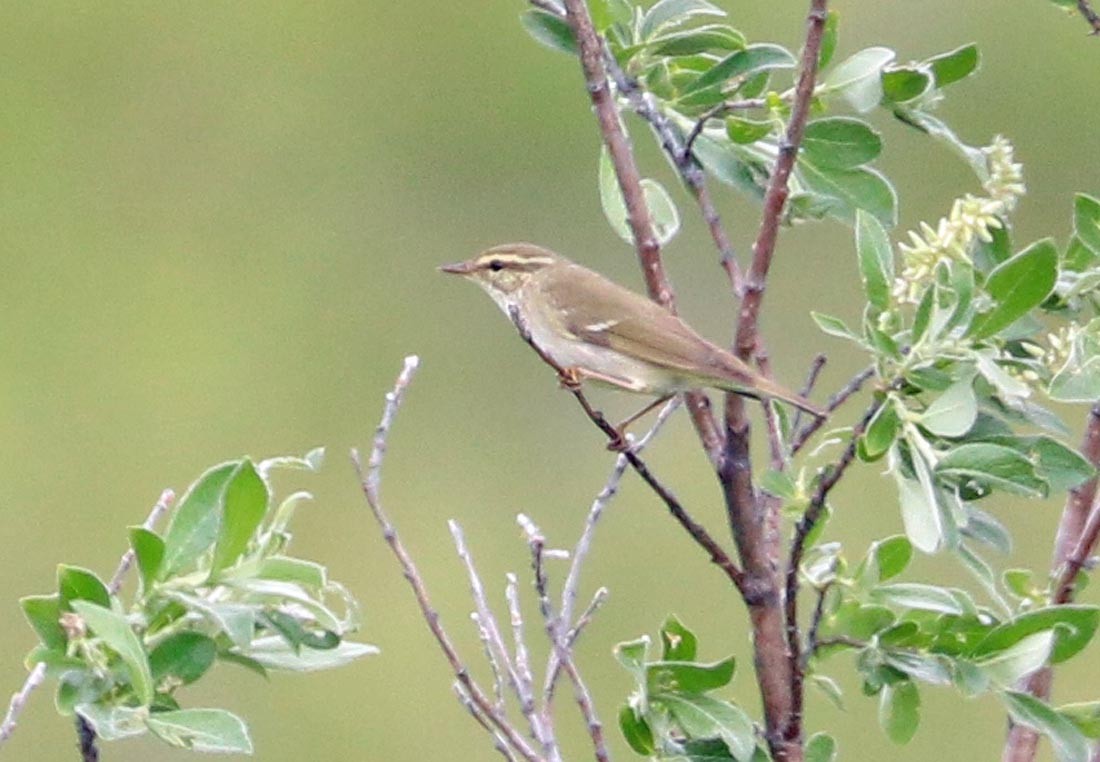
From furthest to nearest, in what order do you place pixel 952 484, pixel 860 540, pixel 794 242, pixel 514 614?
pixel 794 242
pixel 860 540
pixel 514 614
pixel 952 484

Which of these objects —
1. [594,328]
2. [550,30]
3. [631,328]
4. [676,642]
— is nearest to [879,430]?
[676,642]

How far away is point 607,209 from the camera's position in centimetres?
303

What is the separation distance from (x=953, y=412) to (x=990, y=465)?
10 centimetres

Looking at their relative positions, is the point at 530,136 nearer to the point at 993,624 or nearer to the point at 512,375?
the point at 512,375

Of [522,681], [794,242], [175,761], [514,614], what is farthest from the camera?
[794,242]

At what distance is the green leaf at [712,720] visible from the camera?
2523 millimetres

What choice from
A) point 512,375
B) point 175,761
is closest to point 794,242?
point 512,375

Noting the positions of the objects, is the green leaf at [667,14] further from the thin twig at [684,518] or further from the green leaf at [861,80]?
the thin twig at [684,518]

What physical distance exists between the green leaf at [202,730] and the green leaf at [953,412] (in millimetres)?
831

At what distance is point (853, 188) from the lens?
2908mm

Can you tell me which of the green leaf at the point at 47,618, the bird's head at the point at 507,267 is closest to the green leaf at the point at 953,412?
the green leaf at the point at 47,618

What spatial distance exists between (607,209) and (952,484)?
2.42ft

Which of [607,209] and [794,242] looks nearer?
[607,209]

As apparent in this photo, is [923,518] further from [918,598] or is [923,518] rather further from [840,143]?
[840,143]
